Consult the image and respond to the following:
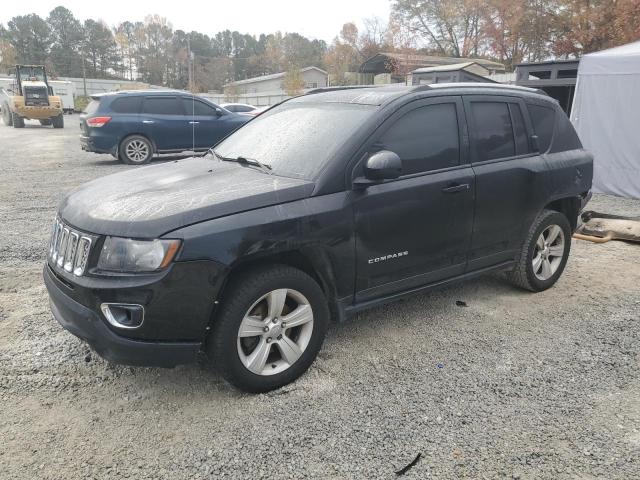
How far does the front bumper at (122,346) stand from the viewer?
269 cm

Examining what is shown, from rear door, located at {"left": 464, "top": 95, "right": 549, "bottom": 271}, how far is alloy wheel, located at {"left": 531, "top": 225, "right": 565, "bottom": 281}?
0.33 meters

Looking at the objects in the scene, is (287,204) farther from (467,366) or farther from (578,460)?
(578,460)

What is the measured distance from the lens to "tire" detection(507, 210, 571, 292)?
4453 millimetres

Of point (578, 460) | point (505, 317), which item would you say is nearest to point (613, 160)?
point (505, 317)

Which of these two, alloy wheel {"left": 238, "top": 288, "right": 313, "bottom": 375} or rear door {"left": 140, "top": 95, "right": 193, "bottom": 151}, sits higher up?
rear door {"left": 140, "top": 95, "right": 193, "bottom": 151}

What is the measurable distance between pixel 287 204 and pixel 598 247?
4.86 m

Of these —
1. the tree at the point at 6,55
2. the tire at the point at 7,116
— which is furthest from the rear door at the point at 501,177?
the tree at the point at 6,55

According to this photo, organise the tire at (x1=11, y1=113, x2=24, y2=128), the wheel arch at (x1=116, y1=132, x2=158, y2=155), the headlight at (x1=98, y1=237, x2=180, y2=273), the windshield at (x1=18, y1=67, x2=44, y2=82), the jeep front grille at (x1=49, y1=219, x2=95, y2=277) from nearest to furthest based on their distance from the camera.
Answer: the headlight at (x1=98, y1=237, x2=180, y2=273)
the jeep front grille at (x1=49, y1=219, x2=95, y2=277)
the wheel arch at (x1=116, y1=132, x2=158, y2=155)
the tire at (x1=11, y1=113, x2=24, y2=128)
the windshield at (x1=18, y1=67, x2=44, y2=82)

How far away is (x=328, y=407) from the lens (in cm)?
297

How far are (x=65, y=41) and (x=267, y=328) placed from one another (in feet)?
311

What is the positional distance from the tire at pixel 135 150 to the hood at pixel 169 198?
9218 mm

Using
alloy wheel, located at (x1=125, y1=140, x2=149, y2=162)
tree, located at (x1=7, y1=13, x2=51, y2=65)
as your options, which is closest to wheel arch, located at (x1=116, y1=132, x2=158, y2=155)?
alloy wheel, located at (x1=125, y1=140, x2=149, y2=162)

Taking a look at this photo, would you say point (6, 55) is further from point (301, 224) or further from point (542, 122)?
point (301, 224)

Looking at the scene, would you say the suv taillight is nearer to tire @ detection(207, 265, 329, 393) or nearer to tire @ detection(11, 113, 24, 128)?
tire @ detection(207, 265, 329, 393)
